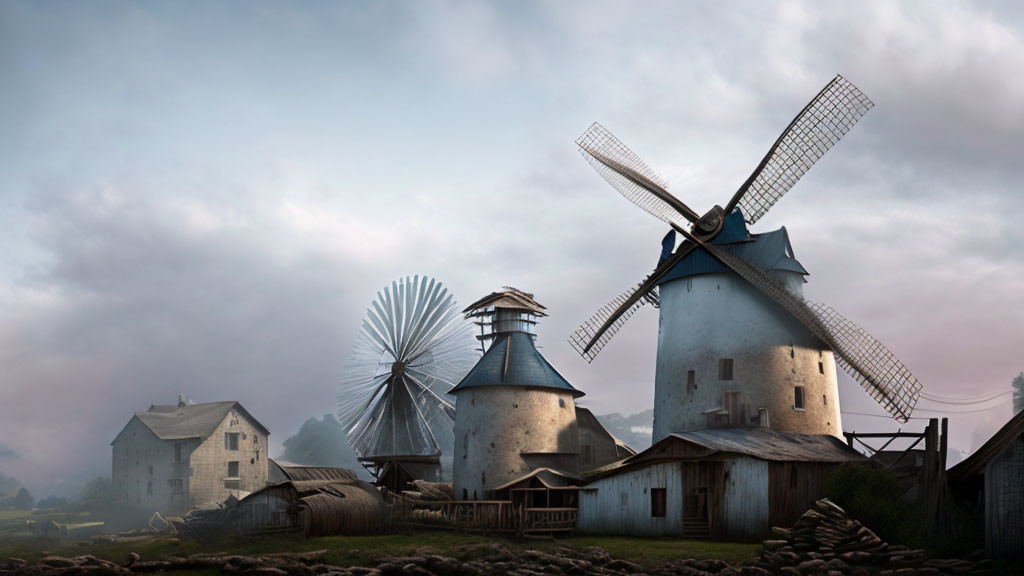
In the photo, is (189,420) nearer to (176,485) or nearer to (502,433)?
(176,485)

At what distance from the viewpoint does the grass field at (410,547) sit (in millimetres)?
32969

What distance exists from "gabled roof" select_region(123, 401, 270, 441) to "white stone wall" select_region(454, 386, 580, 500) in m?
39.5

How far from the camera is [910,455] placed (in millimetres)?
43812

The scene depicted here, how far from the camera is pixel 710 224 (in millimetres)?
49625

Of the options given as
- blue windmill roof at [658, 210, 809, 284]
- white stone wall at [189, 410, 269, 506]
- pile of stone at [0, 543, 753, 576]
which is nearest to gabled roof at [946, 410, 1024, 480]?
pile of stone at [0, 543, 753, 576]

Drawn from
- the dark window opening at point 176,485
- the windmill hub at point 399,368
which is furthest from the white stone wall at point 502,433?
the dark window opening at point 176,485

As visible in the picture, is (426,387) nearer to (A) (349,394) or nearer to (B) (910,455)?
(A) (349,394)

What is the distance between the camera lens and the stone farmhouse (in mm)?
82125

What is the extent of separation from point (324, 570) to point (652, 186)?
3037 cm

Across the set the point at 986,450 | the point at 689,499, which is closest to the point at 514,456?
the point at 689,499

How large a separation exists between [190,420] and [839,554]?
230 ft

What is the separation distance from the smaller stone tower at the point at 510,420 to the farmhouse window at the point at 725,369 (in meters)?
10.00

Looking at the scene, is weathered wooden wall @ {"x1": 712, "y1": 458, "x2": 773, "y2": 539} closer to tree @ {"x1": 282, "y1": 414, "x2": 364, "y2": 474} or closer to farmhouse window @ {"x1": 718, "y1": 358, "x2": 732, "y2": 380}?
farmhouse window @ {"x1": 718, "y1": 358, "x2": 732, "y2": 380}

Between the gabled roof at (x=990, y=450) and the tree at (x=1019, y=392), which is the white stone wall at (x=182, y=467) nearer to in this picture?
the gabled roof at (x=990, y=450)
